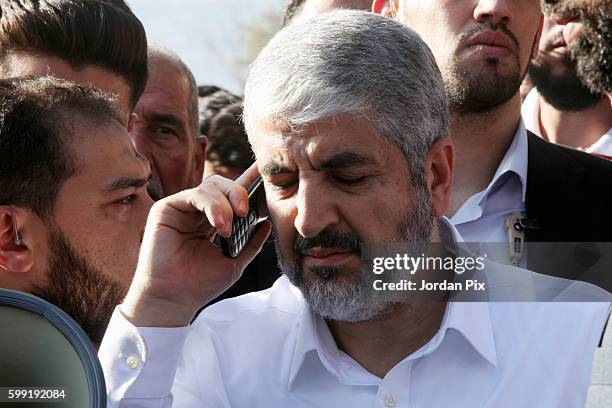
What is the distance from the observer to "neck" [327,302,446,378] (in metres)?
2.49

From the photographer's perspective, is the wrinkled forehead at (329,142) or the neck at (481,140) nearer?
the wrinkled forehead at (329,142)

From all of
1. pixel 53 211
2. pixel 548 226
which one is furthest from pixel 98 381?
pixel 548 226

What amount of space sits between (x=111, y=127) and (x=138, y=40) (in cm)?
88

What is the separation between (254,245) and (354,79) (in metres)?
0.52

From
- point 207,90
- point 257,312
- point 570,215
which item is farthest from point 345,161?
point 207,90

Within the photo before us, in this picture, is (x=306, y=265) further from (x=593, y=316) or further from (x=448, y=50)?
(x=448, y=50)

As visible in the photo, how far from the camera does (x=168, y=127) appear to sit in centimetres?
466

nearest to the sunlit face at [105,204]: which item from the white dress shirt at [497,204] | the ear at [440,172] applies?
the ear at [440,172]

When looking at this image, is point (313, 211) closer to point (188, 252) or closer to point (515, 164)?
point (188, 252)

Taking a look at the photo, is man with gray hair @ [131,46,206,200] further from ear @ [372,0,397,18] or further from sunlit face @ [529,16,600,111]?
sunlit face @ [529,16,600,111]

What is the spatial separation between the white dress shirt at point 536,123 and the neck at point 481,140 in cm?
89

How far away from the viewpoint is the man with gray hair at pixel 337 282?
237 centimetres

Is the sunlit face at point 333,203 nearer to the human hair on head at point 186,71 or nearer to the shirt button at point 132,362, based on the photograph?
the shirt button at point 132,362

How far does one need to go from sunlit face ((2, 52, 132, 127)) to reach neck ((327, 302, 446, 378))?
137 cm
